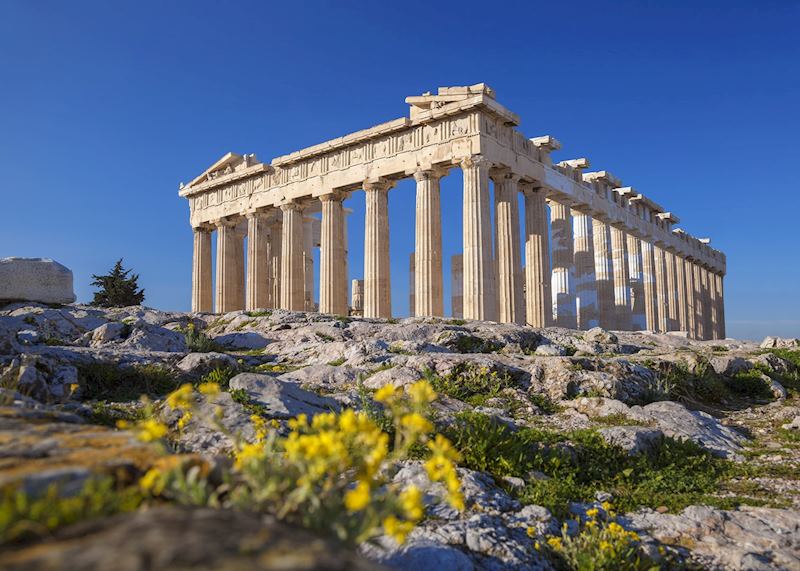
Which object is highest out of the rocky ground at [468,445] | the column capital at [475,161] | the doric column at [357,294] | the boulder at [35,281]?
the column capital at [475,161]

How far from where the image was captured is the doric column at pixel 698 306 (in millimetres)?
47375

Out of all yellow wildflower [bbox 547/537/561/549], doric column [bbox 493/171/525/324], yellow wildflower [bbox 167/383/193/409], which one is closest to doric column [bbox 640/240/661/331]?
doric column [bbox 493/171/525/324]

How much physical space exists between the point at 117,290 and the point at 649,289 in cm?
3447

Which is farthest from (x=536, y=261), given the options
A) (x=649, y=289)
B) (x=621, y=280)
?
(x=649, y=289)

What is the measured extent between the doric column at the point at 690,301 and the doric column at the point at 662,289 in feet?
13.1

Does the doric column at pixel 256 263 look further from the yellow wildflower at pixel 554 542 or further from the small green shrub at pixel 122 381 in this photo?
the yellow wildflower at pixel 554 542

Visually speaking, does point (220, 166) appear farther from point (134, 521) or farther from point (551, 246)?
point (134, 521)

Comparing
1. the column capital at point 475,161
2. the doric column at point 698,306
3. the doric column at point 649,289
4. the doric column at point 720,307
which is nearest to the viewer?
the column capital at point 475,161

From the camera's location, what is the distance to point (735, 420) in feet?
35.3

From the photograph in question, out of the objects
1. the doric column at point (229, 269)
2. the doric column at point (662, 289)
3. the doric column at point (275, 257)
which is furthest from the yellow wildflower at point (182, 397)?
the doric column at point (662, 289)

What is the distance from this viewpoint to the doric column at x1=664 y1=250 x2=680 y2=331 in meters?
42.5

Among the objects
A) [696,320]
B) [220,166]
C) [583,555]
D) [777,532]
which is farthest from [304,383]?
[696,320]

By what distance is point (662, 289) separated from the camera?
140 ft

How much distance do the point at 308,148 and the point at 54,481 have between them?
30.3 metres
